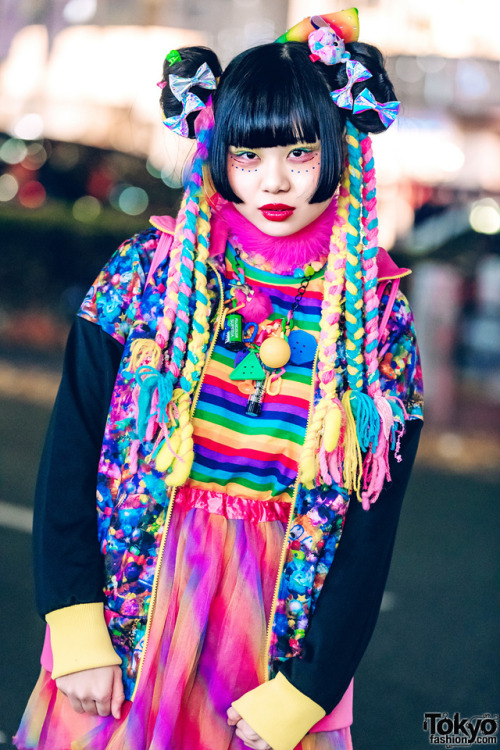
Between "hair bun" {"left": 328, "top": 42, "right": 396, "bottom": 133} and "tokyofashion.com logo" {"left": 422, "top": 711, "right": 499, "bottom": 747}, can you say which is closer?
"hair bun" {"left": 328, "top": 42, "right": 396, "bottom": 133}

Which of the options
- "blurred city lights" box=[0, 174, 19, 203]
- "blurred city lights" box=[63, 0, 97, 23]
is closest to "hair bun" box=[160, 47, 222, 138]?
"blurred city lights" box=[0, 174, 19, 203]

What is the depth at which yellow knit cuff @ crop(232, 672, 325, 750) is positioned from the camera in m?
1.53

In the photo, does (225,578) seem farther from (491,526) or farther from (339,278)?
(491,526)

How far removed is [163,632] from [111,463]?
32 cm

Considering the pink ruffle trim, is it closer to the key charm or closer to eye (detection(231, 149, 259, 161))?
the key charm

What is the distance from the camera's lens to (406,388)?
1689mm

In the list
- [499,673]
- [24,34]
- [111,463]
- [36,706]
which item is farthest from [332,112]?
[24,34]

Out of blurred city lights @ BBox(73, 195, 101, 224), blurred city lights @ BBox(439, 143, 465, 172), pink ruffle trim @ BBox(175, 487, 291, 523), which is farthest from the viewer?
blurred city lights @ BBox(439, 143, 465, 172)

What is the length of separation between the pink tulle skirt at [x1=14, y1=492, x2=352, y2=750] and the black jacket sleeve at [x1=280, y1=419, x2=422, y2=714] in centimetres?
10

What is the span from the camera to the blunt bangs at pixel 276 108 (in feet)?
4.96

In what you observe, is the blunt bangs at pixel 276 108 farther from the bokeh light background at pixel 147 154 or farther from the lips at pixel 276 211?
the bokeh light background at pixel 147 154

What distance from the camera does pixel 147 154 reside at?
9438 mm

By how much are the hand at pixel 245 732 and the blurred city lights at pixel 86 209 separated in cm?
761

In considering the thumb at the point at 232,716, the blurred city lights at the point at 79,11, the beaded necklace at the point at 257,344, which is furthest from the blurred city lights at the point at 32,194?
the thumb at the point at 232,716
